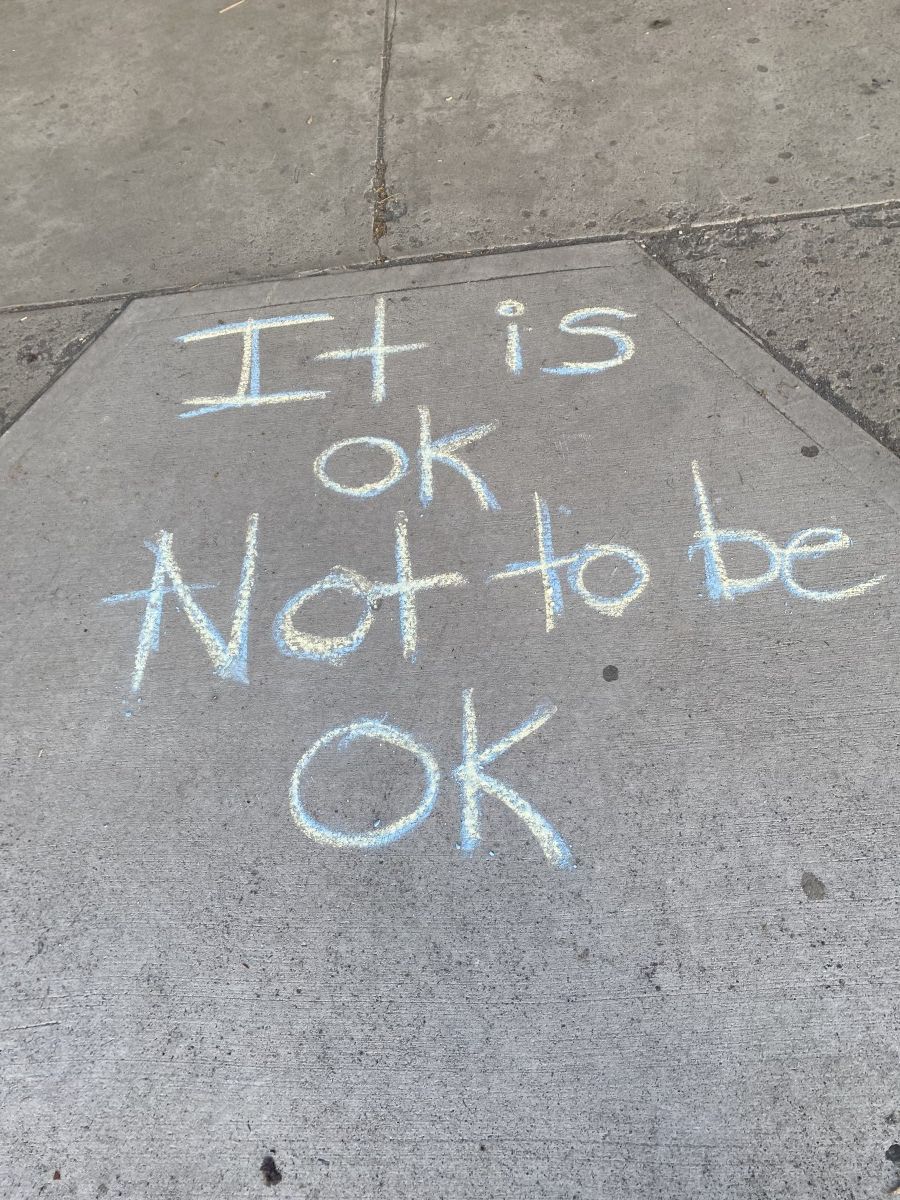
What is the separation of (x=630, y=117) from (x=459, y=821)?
3364mm

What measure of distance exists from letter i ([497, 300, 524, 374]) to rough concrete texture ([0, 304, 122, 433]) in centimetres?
162

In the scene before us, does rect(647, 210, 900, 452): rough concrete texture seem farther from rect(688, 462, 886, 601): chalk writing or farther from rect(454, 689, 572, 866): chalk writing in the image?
rect(454, 689, 572, 866): chalk writing

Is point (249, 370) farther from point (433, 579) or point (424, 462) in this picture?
point (433, 579)

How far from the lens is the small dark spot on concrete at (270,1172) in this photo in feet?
5.58

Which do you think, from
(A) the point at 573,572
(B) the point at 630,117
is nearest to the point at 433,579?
(A) the point at 573,572

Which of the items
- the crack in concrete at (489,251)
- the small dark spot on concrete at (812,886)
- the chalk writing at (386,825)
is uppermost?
the crack in concrete at (489,251)

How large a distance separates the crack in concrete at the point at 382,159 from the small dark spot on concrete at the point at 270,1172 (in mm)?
3041

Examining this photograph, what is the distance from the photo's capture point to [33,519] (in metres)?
2.80

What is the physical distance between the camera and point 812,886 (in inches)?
73.8

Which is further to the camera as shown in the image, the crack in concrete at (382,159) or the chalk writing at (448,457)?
the crack in concrete at (382,159)

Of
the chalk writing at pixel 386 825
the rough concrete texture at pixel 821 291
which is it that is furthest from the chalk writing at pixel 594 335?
the chalk writing at pixel 386 825

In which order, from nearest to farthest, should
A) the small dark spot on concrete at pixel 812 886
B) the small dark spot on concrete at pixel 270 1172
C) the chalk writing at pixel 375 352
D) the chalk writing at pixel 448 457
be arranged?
the small dark spot on concrete at pixel 270 1172, the small dark spot on concrete at pixel 812 886, the chalk writing at pixel 448 457, the chalk writing at pixel 375 352

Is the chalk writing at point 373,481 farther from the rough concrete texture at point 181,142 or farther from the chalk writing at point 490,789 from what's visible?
the rough concrete texture at point 181,142

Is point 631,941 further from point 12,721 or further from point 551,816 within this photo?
point 12,721
